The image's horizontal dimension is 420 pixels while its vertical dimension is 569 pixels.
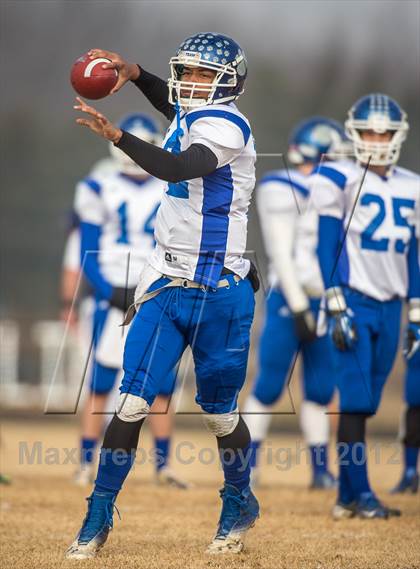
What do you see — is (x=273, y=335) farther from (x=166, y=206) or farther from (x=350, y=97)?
(x=350, y=97)

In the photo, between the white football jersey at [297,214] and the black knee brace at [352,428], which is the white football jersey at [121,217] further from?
the black knee brace at [352,428]

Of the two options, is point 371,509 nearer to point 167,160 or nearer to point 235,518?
point 235,518

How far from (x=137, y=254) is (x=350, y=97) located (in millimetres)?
11327

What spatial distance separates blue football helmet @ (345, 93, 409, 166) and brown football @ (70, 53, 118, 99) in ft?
5.80

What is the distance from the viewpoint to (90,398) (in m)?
7.41

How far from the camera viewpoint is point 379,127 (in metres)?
5.84

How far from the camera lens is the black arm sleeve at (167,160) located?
13.4 ft

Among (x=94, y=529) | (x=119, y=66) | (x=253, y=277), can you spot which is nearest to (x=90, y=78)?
(x=119, y=66)

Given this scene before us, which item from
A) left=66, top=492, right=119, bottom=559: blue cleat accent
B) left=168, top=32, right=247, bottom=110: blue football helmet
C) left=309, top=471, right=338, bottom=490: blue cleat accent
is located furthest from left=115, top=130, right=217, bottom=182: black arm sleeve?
left=309, top=471, right=338, bottom=490: blue cleat accent

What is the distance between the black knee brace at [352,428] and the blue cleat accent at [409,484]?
1115 mm

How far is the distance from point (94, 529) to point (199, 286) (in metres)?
0.98

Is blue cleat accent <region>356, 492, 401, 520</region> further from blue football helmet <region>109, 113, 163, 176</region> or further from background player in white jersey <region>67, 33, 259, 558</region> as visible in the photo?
blue football helmet <region>109, 113, 163, 176</region>

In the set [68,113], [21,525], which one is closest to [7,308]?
[68,113]

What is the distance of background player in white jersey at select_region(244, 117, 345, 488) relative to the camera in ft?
23.3
